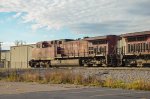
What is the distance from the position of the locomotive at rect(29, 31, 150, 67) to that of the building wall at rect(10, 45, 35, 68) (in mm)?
18673

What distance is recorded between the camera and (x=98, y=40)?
37.5 m

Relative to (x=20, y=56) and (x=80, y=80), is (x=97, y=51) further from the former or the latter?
(x=20, y=56)

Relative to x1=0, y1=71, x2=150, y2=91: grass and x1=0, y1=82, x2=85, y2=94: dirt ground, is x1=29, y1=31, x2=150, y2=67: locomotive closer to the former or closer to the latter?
x1=0, y1=71, x2=150, y2=91: grass

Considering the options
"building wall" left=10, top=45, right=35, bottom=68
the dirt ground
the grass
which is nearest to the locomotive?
the grass

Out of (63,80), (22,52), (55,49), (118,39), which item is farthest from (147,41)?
(22,52)

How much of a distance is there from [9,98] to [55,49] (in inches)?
1195

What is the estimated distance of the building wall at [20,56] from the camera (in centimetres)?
6669

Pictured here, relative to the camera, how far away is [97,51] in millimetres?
36938

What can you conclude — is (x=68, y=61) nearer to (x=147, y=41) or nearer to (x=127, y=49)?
(x=127, y=49)

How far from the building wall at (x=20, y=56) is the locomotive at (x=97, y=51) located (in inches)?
735

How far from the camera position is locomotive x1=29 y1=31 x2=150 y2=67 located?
3167 centimetres

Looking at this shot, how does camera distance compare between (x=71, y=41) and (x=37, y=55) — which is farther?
(x=37, y=55)

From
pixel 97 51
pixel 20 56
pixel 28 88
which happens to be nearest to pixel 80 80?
pixel 28 88

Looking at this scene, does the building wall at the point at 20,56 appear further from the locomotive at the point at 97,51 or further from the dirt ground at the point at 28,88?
the dirt ground at the point at 28,88
